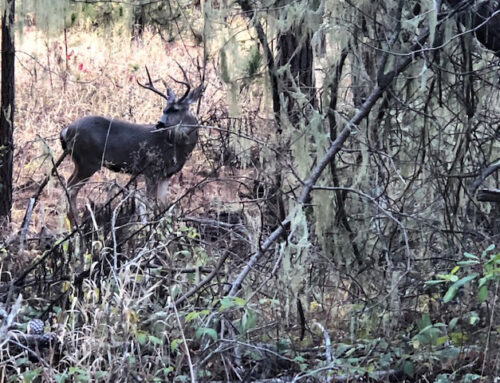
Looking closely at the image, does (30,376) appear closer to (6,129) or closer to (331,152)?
A: (331,152)

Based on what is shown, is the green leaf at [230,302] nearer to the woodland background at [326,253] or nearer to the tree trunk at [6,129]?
the woodland background at [326,253]

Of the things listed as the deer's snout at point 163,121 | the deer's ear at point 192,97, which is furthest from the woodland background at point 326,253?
the deer's ear at point 192,97

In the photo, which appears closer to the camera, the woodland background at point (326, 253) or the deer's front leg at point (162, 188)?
the woodland background at point (326, 253)

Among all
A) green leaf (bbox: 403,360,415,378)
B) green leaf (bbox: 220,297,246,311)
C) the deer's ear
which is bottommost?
green leaf (bbox: 403,360,415,378)

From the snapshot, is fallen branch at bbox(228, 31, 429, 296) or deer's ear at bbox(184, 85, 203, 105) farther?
deer's ear at bbox(184, 85, 203, 105)

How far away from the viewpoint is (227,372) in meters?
3.64

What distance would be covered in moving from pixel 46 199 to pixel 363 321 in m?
6.20

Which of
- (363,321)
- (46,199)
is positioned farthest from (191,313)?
(46,199)

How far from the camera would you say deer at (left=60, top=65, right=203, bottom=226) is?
361 inches

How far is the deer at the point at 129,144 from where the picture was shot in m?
9.18

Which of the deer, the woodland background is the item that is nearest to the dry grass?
the deer

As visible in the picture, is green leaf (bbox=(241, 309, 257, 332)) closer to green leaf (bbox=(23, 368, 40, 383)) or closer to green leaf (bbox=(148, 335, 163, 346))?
green leaf (bbox=(148, 335, 163, 346))

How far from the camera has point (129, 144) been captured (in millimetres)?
9648

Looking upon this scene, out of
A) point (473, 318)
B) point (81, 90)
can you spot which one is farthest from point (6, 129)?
point (81, 90)
